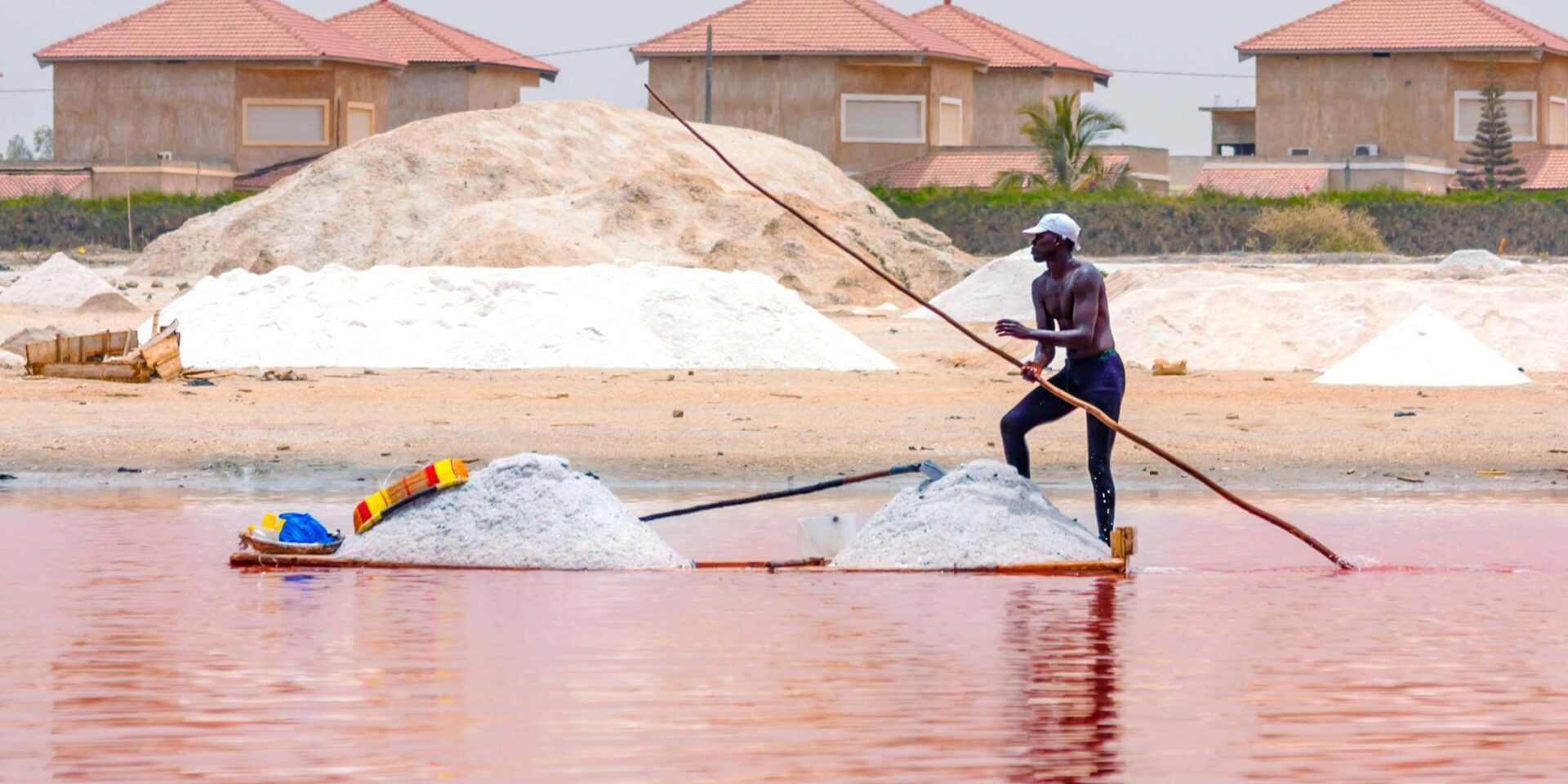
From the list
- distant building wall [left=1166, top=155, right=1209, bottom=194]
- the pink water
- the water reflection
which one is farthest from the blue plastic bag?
distant building wall [left=1166, top=155, right=1209, bottom=194]

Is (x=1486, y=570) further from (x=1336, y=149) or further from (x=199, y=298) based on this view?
(x=1336, y=149)

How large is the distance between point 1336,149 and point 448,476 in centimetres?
5244

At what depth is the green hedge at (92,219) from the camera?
5319 cm

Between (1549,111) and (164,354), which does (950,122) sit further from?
(164,354)

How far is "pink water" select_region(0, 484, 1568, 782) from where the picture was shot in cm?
619

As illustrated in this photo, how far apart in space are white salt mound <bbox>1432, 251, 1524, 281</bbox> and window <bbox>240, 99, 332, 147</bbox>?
89.7 feet

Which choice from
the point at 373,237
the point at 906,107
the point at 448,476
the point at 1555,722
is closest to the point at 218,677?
the point at 448,476

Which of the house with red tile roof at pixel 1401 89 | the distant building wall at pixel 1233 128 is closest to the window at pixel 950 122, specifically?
the house with red tile roof at pixel 1401 89

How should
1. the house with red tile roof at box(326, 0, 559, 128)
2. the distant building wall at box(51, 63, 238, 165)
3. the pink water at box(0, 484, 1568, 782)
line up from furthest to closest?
the house with red tile roof at box(326, 0, 559, 128)
the distant building wall at box(51, 63, 238, 165)
the pink water at box(0, 484, 1568, 782)

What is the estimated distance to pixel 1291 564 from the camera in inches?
419

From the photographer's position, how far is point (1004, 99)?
66625 millimetres

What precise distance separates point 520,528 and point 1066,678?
335 centimetres

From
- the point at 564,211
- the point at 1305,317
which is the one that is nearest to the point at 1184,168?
the point at 564,211

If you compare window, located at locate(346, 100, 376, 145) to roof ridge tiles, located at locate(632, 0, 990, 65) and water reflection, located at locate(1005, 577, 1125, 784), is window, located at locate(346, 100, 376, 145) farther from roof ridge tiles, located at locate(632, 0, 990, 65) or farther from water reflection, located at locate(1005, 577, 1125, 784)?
water reflection, located at locate(1005, 577, 1125, 784)
